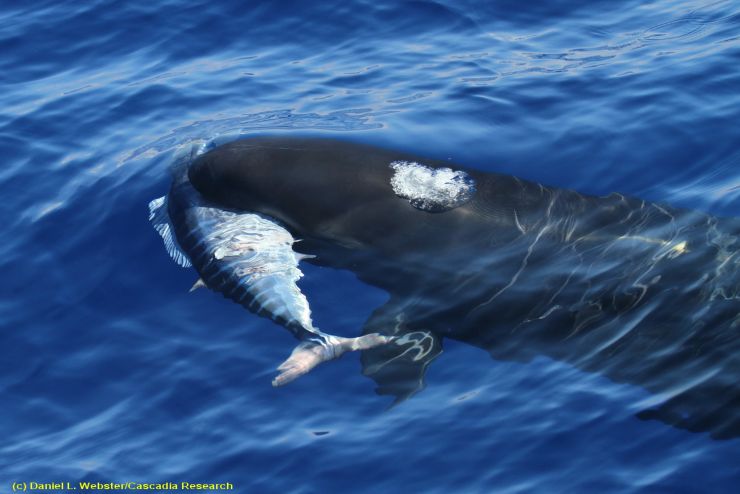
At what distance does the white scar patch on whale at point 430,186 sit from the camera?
31.3 ft

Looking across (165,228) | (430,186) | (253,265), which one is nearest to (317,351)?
(253,265)

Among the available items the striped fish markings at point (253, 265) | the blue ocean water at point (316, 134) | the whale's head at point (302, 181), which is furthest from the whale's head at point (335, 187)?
the blue ocean water at point (316, 134)

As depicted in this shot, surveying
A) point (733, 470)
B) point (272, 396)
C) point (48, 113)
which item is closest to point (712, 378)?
point (733, 470)

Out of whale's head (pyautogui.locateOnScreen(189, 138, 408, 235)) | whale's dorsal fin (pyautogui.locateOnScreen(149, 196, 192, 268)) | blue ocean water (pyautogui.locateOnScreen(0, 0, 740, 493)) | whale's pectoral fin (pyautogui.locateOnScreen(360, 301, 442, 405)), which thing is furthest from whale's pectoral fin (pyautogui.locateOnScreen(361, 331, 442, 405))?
whale's dorsal fin (pyautogui.locateOnScreen(149, 196, 192, 268))

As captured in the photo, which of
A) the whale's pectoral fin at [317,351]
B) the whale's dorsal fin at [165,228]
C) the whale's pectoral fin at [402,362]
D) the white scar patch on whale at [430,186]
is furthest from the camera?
the whale's dorsal fin at [165,228]

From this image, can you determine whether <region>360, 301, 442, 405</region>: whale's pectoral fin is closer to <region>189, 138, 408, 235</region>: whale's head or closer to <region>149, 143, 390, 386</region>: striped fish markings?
<region>149, 143, 390, 386</region>: striped fish markings

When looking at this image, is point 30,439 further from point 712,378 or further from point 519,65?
point 519,65

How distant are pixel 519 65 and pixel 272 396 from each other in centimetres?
813

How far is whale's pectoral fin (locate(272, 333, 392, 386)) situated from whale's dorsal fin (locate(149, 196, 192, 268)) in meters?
1.96

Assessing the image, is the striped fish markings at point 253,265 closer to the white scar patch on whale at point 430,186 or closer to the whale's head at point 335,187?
the whale's head at point 335,187

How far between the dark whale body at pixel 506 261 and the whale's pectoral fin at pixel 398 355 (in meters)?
0.01

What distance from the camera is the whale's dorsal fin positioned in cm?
1046

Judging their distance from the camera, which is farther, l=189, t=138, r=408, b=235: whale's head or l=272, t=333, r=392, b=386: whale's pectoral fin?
l=189, t=138, r=408, b=235: whale's head

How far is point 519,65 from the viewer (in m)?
15.5
